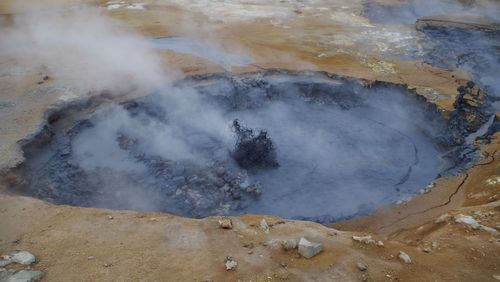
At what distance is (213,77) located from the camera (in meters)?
10.0

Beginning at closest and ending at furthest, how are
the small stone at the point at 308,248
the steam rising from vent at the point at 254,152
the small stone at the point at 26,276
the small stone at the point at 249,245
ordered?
the small stone at the point at 26,276
the small stone at the point at 308,248
the small stone at the point at 249,245
the steam rising from vent at the point at 254,152

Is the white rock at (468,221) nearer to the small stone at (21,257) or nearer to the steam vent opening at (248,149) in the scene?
the steam vent opening at (248,149)

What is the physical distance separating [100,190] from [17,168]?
4.05 feet

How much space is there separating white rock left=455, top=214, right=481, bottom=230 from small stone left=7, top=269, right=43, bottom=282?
4.91 meters

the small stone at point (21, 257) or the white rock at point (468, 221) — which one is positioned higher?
the white rock at point (468, 221)

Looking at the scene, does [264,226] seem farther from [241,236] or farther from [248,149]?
[248,149]

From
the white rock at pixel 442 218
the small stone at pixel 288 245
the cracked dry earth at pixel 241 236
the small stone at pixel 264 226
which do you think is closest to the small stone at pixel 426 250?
the cracked dry earth at pixel 241 236

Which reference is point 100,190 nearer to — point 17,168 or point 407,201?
point 17,168

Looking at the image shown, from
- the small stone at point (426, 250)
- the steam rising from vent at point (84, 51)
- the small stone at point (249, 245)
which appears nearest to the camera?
the small stone at point (249, 245)

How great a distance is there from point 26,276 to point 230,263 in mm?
2003

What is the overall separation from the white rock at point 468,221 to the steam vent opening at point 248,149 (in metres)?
1.64

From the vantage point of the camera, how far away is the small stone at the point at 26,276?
4043 mm

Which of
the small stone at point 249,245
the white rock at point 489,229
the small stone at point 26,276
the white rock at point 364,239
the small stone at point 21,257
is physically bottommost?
the small stone at point 21,257

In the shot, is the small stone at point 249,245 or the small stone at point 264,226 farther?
the small stone at point 264,226
